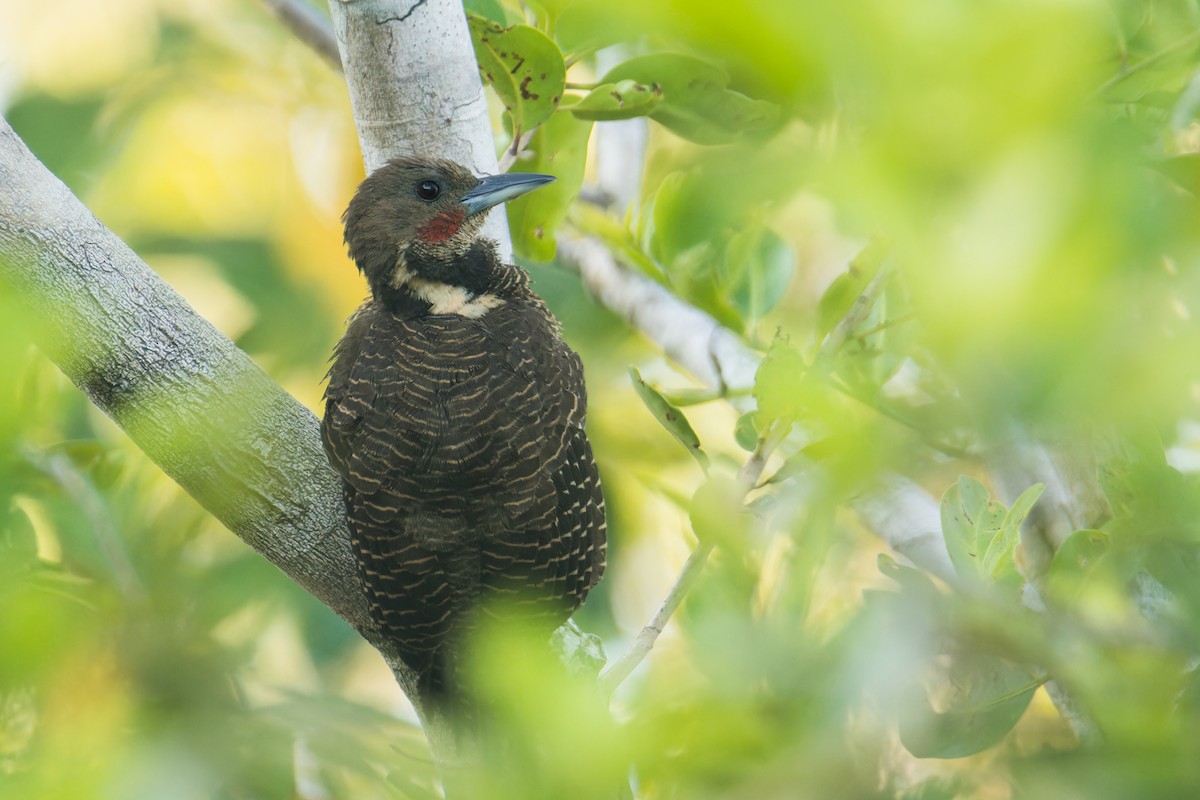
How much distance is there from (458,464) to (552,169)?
2.33ft

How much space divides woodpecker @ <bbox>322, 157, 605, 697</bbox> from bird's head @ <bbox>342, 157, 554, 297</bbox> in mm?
11

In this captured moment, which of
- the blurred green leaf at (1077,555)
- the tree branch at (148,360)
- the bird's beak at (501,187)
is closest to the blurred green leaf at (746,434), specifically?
the blurred green leaf at (1077,555)

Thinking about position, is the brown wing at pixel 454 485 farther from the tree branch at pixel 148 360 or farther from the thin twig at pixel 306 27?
the thin twig at pixel 306 27

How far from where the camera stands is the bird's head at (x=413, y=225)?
118 inches

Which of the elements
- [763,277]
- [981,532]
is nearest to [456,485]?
[763,277]

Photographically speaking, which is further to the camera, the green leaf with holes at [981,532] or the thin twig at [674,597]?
the thin twig at [674,597]

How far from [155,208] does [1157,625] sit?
15.2ft

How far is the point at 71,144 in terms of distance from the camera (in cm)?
353

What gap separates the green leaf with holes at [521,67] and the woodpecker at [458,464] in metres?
0.24

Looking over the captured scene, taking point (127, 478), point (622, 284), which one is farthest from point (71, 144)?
point (622, 284)

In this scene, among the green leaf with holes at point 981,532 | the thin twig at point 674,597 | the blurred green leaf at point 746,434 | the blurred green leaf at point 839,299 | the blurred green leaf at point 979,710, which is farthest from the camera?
the blurred green leaf at point 746,434

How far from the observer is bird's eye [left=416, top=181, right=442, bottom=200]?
3027 millimetres

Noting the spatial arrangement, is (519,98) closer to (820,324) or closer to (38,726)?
(820,324)

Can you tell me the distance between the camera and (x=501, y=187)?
2.88 m
